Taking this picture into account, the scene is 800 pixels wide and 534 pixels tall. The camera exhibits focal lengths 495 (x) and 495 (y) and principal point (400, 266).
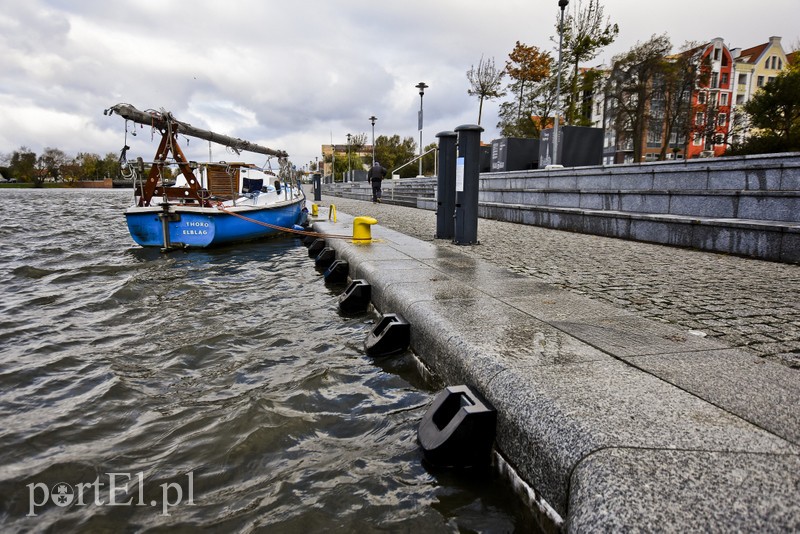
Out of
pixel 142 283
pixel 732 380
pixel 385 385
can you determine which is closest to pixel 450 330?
pixel 385 385

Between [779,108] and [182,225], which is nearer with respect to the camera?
[182,225]

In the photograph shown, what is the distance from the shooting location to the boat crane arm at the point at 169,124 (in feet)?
34.4

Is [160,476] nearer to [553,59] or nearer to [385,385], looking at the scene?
[385,385]

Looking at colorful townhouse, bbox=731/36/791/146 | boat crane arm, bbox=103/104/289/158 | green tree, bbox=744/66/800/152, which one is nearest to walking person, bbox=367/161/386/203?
boat crane arm, bbox=103/104/289/158

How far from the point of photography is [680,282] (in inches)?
213

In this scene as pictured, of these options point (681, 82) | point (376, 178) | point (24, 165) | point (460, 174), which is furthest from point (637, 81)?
point (24, 165)

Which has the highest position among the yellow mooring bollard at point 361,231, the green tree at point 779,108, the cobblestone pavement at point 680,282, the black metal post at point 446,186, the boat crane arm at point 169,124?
the green tree at point 779,108

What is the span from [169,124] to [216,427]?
1068 cm

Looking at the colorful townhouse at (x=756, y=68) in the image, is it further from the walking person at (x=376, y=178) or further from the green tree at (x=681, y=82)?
the walking person at (x=376, y=178)

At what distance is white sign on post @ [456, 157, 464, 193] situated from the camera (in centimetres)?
876

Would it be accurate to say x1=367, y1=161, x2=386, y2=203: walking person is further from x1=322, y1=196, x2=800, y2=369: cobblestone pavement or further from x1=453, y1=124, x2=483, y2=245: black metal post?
x1=322, y1=196, x2=800, y2=369: cobblestone pavement

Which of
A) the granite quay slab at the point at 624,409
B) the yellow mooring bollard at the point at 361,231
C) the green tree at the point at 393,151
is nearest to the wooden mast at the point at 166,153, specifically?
the yellow mooring bollard at the point at 361,231

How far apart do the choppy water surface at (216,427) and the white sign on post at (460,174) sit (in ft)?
12.0

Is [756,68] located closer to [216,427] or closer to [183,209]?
[183,209]
